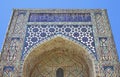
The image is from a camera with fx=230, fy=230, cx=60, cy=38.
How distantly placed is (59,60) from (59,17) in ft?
5.58

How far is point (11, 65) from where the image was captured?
747 centimetres

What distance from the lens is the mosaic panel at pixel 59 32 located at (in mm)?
8089

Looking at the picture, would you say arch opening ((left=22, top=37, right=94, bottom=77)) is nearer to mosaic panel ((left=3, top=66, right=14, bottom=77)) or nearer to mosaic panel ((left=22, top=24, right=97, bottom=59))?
mosaic panel ((left=22, top=24, right=97, bottom=59))

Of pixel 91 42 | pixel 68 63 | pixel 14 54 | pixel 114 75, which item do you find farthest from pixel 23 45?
pixel 114 75

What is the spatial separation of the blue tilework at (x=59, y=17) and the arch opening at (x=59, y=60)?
1046mm

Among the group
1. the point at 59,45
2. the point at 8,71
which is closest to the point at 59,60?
the point at 59,45

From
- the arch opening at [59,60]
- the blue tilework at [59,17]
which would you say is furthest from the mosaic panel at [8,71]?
the blue tilework at [59,17]

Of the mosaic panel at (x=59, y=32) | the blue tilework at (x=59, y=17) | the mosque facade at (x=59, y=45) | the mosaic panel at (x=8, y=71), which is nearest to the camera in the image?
the mosaic panel at (x=8, y=71)

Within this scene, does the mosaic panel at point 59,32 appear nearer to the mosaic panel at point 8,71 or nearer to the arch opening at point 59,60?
the arch opening at point 59,60

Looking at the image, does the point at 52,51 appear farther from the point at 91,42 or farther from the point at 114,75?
the point at 114,75

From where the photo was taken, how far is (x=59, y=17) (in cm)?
907

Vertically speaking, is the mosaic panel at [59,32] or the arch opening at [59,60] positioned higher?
the mosaic panel at [59,32]

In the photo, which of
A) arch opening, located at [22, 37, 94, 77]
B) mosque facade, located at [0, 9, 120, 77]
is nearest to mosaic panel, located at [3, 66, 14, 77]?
mosque facade, located at [0, 9, 120, 77]

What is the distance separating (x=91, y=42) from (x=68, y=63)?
1.24 m
